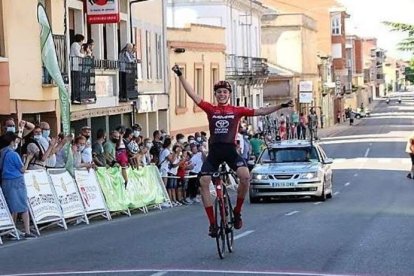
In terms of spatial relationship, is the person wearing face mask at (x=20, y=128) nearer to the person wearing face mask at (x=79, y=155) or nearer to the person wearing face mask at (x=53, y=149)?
the person wearing face mask at (x=53, y=149)

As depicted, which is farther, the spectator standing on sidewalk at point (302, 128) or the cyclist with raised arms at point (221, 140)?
the spectator standing on sidewalk at point (302, 128)

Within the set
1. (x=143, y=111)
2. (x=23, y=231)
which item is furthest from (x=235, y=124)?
(x=143, y=111)

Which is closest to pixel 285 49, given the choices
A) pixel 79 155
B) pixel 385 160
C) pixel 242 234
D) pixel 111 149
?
pixel 385 160

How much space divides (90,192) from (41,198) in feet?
8.13

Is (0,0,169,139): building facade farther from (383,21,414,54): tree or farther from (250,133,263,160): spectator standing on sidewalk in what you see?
(383,21,414,54): tree

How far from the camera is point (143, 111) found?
1502 inches

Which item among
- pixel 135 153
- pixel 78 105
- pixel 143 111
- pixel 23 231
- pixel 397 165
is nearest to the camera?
pixel 23 231

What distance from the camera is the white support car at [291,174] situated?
84.0 ft

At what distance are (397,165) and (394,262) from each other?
1380 inches

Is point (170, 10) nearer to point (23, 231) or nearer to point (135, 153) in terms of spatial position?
point (135, 153)

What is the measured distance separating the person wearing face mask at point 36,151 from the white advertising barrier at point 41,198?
1.19ft

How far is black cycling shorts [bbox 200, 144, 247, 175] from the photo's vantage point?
12945 mm

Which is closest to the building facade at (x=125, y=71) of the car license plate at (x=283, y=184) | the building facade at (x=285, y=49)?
the car license plate at (x=283, y=184)

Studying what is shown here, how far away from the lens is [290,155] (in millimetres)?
26875
